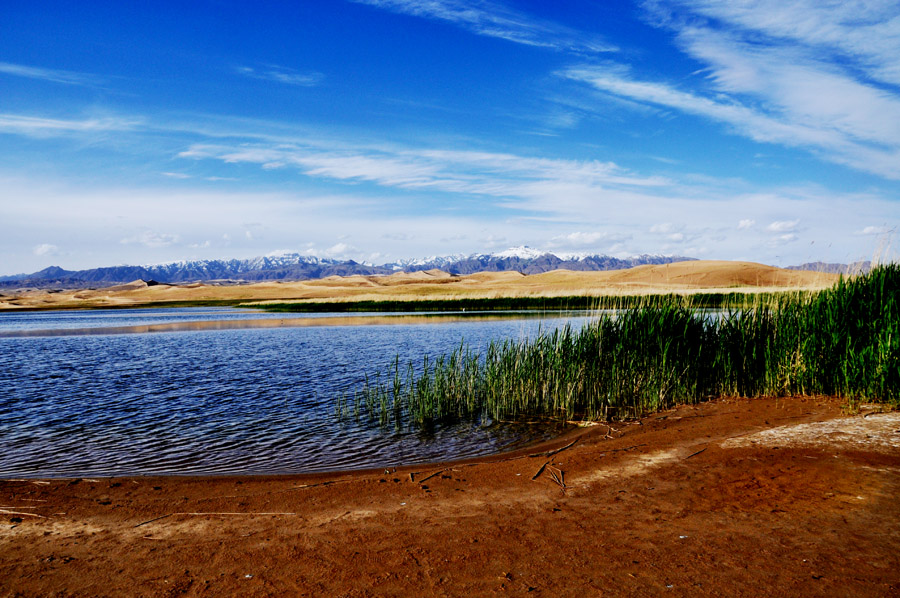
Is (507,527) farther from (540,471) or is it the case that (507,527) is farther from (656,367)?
(656,367)

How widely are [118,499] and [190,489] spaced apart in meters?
0.90

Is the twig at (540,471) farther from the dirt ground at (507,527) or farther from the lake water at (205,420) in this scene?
A: the lake water at (205,420)

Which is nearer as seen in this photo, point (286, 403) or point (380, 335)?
point (286, 403)

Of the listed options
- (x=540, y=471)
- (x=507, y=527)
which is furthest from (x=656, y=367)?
(x=507, y=527)

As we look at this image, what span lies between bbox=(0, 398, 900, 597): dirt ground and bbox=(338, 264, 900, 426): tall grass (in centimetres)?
338

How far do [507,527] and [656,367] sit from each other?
880cm

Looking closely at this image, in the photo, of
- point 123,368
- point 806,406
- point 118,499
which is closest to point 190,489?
point 118,499

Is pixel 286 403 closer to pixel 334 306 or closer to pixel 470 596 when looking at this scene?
pixel 470 596

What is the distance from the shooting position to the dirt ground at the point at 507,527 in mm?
5152

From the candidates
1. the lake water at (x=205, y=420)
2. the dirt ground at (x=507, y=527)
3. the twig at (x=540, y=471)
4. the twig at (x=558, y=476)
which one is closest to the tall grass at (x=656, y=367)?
the lake water at (x=205, y=420)

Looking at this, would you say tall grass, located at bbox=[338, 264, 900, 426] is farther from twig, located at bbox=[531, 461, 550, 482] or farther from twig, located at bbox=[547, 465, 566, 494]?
twig, located at bbox=[547, 465, 566, 494]

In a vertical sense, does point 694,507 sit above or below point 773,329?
below

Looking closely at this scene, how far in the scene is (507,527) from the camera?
6441 millimetres

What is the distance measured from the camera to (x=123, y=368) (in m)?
21.4
